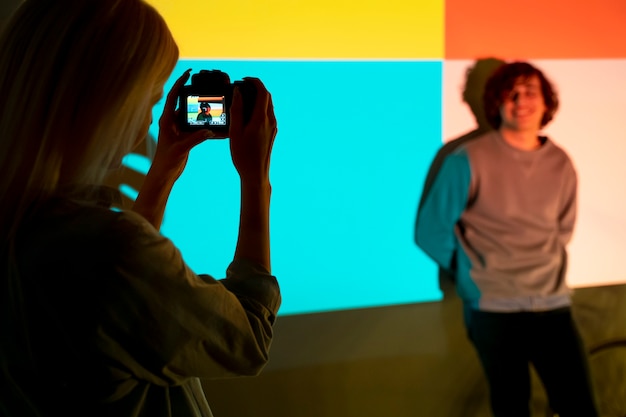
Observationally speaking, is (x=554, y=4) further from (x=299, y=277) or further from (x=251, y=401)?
(x=251, y=401)

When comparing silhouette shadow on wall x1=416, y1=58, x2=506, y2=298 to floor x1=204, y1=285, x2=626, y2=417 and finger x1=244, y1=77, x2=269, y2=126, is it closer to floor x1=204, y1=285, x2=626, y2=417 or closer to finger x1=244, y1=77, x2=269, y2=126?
floor x1=204, y1=285, x2=626, y2=417

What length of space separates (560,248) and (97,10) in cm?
176

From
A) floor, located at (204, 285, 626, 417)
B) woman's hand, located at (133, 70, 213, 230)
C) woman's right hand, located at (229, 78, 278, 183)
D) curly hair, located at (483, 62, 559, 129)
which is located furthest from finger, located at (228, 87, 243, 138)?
curly hair, located at (483, 62, 559, 129)

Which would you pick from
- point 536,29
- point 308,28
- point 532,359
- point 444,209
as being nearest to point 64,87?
point 308,28

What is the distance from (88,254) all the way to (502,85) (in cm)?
168

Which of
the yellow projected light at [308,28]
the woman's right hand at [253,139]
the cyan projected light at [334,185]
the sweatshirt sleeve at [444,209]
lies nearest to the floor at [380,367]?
A: the cyan projected light at [334,185]

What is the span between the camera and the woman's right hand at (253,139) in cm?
80

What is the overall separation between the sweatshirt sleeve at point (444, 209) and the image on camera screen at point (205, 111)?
1029 mm

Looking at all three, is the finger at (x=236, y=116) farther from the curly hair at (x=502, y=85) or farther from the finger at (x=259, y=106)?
the curly hair at (x=502, y=85)

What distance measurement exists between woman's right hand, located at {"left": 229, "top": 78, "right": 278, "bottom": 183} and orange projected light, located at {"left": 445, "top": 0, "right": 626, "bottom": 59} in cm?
125

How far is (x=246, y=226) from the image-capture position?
764 millimetres

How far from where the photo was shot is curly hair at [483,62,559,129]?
1.97m

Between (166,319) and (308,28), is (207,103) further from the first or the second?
(308,28)

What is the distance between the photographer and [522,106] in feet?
6.53
